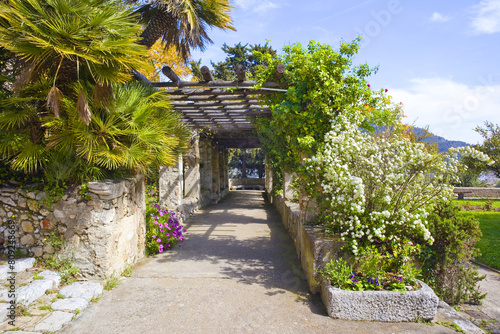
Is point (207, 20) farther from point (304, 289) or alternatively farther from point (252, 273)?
point (304, 289)

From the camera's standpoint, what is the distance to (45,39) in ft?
11.5

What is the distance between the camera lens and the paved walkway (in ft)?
10.7

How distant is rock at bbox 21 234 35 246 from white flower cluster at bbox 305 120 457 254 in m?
3.87

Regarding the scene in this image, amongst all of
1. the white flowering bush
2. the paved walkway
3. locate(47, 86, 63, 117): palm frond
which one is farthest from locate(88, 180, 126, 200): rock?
the white flowering bush

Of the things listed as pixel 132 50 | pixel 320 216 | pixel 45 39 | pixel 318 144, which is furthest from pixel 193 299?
pixel 45 39

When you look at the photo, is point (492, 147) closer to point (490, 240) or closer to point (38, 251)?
point (490, 240)

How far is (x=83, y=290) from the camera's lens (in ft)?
12.5

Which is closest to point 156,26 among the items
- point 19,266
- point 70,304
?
point 19,266

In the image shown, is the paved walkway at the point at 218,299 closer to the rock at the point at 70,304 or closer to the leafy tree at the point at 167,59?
the rock at the point at 70,304

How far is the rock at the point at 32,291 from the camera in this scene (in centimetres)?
336

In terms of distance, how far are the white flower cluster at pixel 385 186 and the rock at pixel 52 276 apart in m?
3.49

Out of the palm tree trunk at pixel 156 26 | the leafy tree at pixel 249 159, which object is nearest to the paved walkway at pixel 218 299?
the palm tree trunk at pixel 156 26

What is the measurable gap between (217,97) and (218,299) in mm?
4183

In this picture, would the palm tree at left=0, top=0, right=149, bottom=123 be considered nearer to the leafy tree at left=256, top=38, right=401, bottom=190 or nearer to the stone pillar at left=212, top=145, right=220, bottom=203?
the leafy tree at left=256, top=38, right=401, bottom=190
